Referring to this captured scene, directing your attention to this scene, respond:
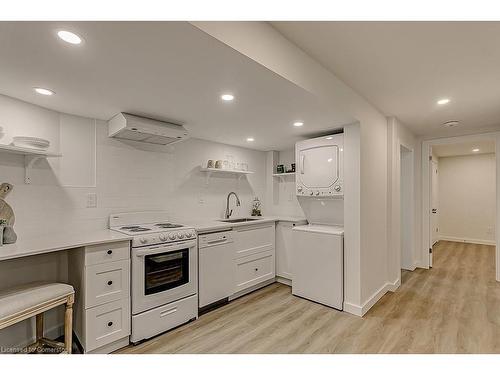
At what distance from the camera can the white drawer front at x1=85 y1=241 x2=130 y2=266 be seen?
1920 millimetres

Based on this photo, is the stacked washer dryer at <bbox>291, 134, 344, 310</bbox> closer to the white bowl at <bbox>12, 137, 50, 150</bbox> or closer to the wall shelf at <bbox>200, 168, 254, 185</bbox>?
the wall shelf at <bbox>200, 168, 254, 185</bbox>

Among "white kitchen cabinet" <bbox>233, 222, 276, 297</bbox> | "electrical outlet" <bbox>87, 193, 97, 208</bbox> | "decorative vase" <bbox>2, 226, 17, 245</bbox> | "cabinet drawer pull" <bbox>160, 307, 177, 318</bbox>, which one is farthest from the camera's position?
"white kitchen cabinet" <bbox>233, 222, 276, 297</bbox>

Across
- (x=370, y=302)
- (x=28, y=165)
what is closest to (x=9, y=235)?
(x=28, y=165)

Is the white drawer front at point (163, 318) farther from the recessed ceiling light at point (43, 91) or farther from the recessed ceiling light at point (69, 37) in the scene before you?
the recessed ceiling light at point (69, 37)

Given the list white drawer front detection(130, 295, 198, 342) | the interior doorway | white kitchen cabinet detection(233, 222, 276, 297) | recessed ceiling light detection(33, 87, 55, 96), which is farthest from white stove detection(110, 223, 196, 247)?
the interior doorway

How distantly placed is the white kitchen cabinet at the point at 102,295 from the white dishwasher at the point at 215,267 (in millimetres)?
767

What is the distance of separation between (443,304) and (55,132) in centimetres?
444

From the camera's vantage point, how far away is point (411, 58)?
190 cm

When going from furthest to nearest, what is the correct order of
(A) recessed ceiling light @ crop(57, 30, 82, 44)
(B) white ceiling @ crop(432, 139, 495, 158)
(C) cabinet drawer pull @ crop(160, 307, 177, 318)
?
(B) white ceiling @ crop(432, 139, 495, 158), (C) cabinet drawer pull @ crop(160, 307, 177, 318), (A) recessed ceiling light @ crop(57, 30, 82, 44)

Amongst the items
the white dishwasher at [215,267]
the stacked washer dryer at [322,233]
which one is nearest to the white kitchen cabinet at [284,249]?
the stacked washer dryer at [322,233]

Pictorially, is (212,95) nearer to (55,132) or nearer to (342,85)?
(342,85)

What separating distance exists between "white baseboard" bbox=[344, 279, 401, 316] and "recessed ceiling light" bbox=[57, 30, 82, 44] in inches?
123

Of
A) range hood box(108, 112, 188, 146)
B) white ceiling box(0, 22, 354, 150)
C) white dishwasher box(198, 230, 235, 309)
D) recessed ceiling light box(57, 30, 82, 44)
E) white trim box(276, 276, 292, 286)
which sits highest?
recessed ceiling light box(57, 30, 82, 44)
